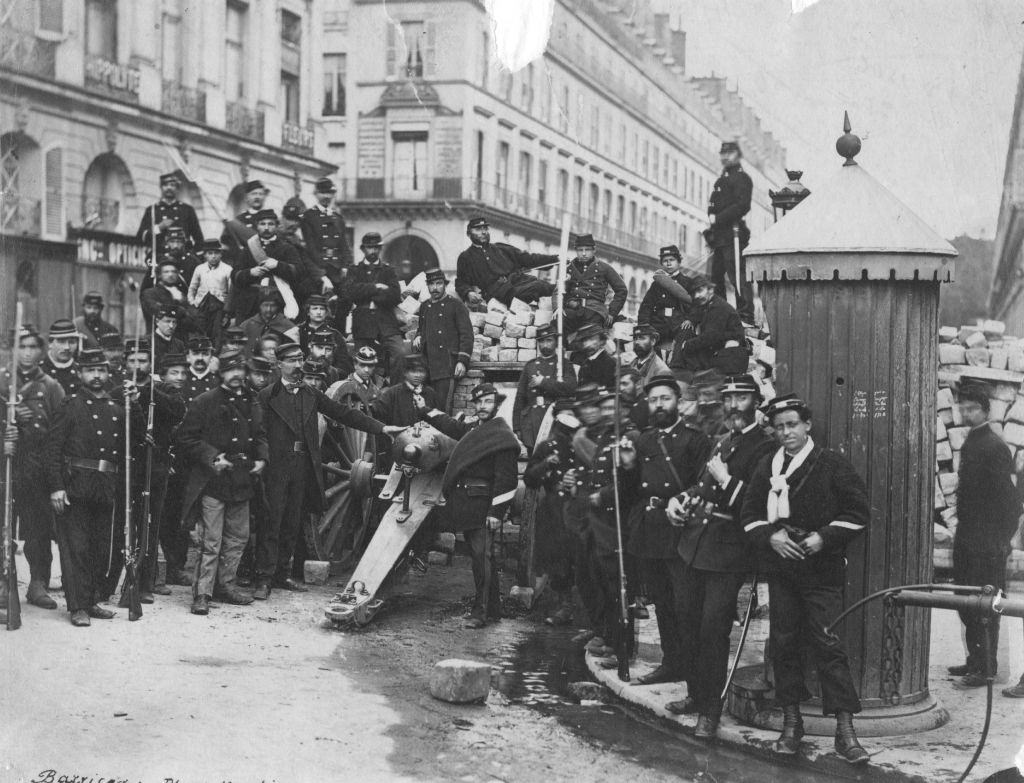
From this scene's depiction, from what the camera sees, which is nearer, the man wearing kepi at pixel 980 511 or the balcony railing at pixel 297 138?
the man wearing kepi at pixel 980 511

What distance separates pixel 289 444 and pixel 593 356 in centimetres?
242

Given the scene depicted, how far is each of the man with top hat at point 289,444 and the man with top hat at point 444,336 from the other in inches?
91.8

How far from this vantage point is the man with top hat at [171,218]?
11.7 m

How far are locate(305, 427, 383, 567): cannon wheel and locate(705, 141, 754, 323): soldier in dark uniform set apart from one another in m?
3.61

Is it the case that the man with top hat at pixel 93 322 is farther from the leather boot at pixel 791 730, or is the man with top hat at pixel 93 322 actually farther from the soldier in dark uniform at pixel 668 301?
the leather boot at pixel 791 730

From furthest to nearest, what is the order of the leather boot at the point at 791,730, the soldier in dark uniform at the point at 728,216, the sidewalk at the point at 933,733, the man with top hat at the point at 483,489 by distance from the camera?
the soldier in dark uniform at the point at 728,216 < the man with top hat at the point at 483,489 < the leather boot at the point at 791,730 < the sidewalk at the point at 933,733

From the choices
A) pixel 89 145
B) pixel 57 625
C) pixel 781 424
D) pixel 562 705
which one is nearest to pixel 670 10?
pixel 781 424

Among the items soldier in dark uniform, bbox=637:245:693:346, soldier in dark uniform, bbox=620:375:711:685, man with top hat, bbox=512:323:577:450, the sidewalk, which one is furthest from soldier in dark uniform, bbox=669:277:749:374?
soldier in dark uniform, bbox=620:375:711:685

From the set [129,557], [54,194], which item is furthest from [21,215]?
[129,557]

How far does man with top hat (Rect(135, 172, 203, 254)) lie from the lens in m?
11.7

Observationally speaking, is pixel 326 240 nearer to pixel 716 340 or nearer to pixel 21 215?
pixel 21 215

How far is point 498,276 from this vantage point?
11.5 meters

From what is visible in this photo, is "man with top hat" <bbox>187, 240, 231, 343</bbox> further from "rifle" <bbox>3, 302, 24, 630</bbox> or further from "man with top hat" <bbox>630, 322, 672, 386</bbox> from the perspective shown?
"man with top hat" <bbox>630, 322, 672, 386</bbox>

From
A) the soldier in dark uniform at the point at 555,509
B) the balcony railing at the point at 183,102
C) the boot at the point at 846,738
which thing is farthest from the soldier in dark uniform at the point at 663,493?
the balcony railing at the point at 183,102
